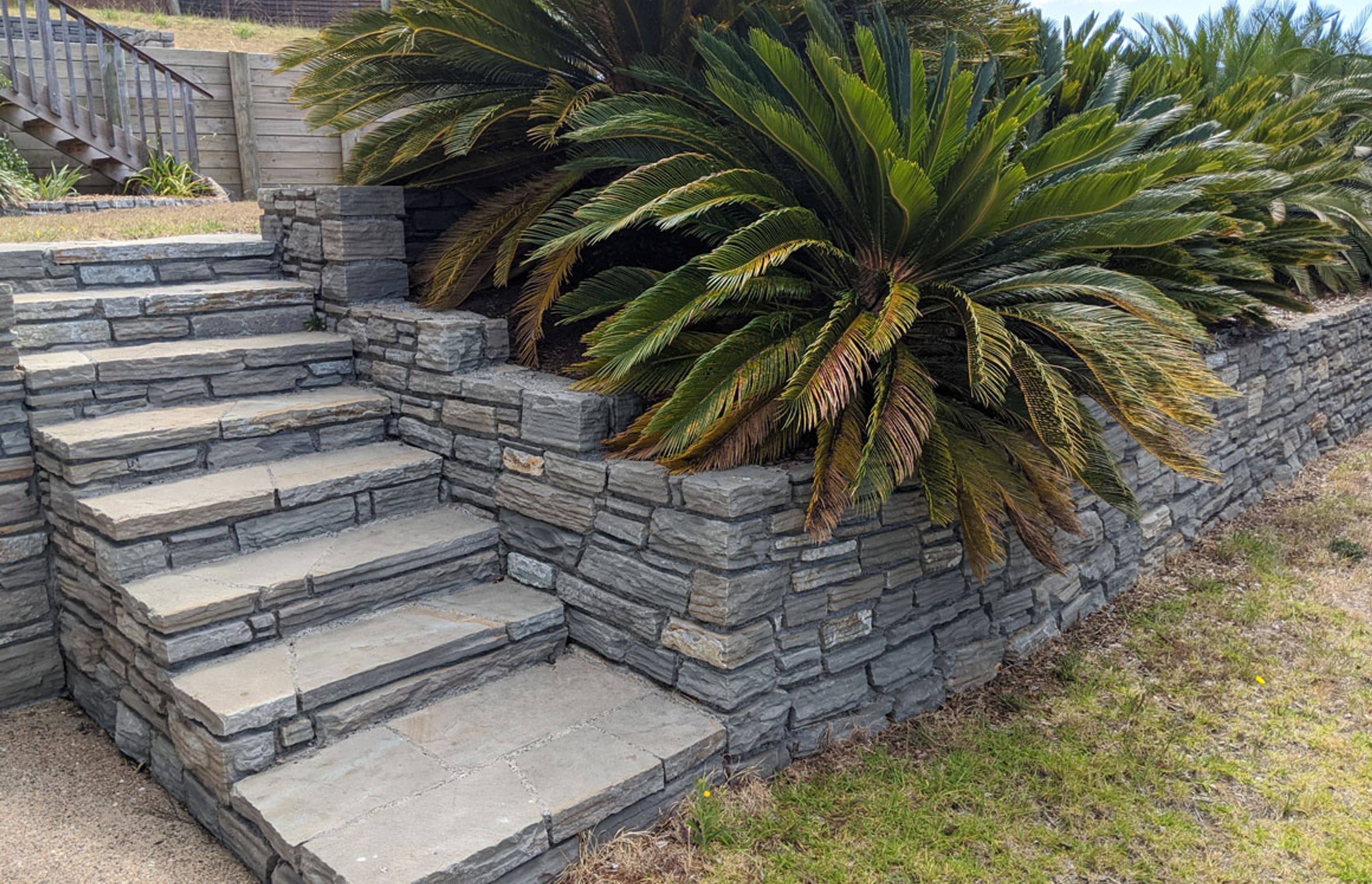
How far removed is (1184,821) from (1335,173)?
16.8 ft

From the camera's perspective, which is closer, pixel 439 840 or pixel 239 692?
pixel 439 840

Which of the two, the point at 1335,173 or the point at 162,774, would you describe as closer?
the point at 162,774

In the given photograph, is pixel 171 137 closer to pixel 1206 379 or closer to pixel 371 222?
pixel 371 222

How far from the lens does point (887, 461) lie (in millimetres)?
3133

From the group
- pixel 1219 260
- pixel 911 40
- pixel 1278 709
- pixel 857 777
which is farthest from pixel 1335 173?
pixel 857 777

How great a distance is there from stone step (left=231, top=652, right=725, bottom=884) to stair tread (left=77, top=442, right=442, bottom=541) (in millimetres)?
1027

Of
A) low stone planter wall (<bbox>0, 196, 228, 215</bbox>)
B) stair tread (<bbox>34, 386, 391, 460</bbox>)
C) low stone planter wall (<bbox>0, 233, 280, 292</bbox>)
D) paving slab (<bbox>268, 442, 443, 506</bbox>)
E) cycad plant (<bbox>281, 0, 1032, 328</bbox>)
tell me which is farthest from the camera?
low stone planter wall (<bbox>0, 196, 228, 215</bbox>)

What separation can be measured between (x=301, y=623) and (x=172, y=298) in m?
1.89

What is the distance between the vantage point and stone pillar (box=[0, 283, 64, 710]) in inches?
155

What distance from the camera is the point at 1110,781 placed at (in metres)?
3.41

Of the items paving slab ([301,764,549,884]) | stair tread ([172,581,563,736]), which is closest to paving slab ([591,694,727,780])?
paving slab ([301,764,549,884])

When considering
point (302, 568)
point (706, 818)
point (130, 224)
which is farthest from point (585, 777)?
point (130, 224)

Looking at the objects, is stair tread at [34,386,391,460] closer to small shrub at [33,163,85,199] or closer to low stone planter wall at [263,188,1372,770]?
low stone planter wall at [263,188,1372,770]

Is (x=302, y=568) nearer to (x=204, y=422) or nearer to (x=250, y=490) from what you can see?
(x=250, y=490)
